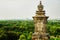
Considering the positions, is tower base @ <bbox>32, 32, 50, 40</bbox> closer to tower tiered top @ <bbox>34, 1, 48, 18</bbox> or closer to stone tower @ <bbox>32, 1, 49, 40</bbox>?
stone tower @ <bbox>32, 1, 49, 40</bbox>

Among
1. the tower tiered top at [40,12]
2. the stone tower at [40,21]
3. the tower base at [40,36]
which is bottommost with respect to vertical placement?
the tower base at [40,36]

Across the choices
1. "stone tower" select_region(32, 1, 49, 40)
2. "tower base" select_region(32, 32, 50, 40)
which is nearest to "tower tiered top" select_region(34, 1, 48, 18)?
"stone tower" select_region(32, 1, 49, 40)

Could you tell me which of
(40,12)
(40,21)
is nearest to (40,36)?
(40,21)

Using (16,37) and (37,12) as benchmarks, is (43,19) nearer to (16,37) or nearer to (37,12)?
(37,12)

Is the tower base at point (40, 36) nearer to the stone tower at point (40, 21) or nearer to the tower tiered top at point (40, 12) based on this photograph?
the stone tower at point (40, 21)

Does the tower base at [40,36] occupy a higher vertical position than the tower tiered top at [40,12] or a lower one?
lower

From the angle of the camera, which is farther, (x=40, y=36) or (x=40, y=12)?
(x=40, y=12)

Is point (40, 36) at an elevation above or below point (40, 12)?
below

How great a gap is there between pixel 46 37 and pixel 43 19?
1.06 m

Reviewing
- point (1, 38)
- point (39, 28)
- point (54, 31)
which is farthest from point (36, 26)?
point (54, 31)

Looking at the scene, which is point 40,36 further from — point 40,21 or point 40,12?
point 40,12

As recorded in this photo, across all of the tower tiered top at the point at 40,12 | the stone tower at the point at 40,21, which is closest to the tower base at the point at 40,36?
the stone tower at the point at 40,21

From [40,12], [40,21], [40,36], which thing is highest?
[40,12]

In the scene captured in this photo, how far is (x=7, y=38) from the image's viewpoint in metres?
43.6
